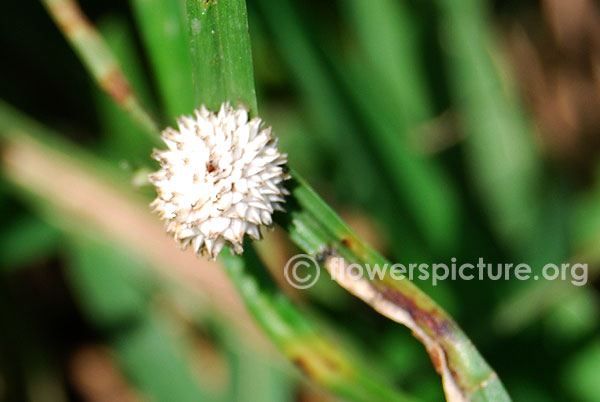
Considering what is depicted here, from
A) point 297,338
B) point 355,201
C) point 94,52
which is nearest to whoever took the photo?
point 297,338

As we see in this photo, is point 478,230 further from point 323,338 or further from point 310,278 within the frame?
point 323,338

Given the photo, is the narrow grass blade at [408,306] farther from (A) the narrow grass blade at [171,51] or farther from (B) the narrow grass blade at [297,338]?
(A) the narrow grass blade at [171,51]

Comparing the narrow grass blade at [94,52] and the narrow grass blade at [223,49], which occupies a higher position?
the narrow grass blade at [94,52]

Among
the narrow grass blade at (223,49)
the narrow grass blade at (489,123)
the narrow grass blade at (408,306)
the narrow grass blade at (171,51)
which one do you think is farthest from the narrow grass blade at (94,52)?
the narrow grass blade at (489,123)

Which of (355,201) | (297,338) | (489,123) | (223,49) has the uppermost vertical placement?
(489,123)

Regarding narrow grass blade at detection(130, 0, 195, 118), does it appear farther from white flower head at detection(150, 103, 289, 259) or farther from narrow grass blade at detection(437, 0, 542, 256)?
narrow grass blade at detection(437, 0, 542, 256)

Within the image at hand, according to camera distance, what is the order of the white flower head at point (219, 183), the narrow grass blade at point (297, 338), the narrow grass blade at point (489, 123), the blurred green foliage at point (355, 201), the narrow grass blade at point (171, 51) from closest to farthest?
the white flower head at point (219, 183) → the narrow grass blade at point (297, 338) → the narrow grass blade at point (171, 51) → the blurred green foliage at point (355, 201) → the narrow grass blade at point (489, 123)

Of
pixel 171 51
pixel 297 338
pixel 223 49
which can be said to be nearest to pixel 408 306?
pixel 297 338

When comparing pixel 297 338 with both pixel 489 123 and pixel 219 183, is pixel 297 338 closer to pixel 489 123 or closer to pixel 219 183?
pixel 219 183
